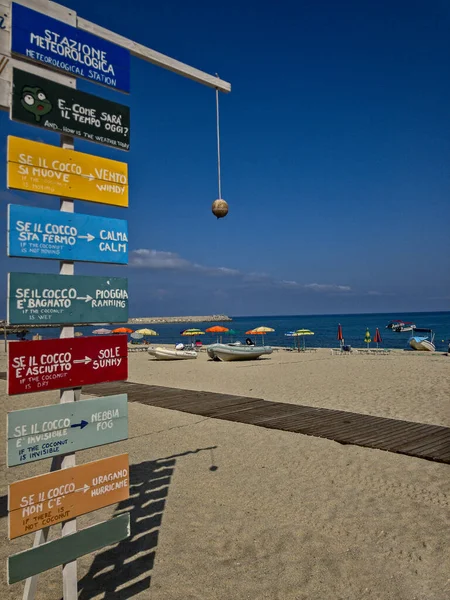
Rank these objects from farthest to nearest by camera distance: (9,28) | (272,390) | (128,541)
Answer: (272,390) < (128,541) < (9,28)

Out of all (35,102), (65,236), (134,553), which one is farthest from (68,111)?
(134,553)

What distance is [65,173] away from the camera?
3107 millimetres

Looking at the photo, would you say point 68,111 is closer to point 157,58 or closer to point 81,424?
point 157,58

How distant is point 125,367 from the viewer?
3262mm

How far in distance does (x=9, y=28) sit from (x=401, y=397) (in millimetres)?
11075

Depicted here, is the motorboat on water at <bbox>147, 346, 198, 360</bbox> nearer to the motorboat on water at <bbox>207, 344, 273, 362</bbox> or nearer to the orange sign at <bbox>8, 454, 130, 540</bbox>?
the motorboat on water at <bbox>207, 344, 273, 362</bbox>

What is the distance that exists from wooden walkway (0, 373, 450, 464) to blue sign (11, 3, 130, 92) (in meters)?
6.11

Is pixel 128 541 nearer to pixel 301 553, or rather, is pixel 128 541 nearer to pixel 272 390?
pixel 301 553

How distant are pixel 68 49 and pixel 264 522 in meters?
4.61

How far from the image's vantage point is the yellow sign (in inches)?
114

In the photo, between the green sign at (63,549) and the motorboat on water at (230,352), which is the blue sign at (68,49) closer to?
the green sign at (63,549)

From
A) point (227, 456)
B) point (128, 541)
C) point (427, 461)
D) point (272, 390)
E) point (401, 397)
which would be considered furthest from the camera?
point (272, 390)

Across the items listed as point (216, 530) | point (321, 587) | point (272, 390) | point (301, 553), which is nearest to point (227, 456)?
point (216, 530)

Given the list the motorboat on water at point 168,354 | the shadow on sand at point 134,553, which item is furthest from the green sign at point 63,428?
the motorboat on water at point 168,354
